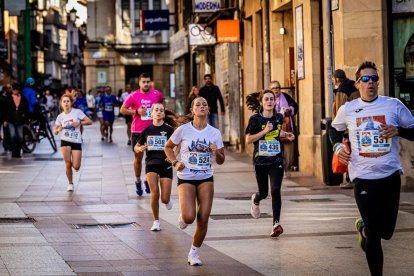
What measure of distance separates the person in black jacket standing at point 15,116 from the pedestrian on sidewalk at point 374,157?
21.6 m

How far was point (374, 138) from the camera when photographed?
9328 mm

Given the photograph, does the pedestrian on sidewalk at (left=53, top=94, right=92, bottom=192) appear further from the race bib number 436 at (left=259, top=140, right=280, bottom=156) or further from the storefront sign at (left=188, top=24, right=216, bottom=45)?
the storefront sign at (left=188, top=24, right=216, bottom=45)

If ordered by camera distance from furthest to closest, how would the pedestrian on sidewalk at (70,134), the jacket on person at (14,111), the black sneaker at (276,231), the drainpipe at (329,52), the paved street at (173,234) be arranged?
the jacket on person at (14,111), the pedestrian on sidewalk at (70,134), the drainpipe at (329,52), the black sneaker at (276,231), the paved street at (173,234)

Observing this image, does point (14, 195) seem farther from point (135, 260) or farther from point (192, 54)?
point (192, 54)

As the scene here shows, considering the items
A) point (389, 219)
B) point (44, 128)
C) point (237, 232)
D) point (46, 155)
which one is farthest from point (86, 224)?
point (44, 128)

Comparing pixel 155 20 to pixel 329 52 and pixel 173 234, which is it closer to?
pixel 329 52

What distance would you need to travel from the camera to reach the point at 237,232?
13391 mm

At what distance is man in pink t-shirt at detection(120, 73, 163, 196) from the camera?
60.4 ft

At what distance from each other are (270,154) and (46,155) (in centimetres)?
1829

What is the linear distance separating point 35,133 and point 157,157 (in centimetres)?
1906

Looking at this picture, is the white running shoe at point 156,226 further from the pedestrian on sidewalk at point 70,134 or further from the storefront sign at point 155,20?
the storefront sign at point 155,20

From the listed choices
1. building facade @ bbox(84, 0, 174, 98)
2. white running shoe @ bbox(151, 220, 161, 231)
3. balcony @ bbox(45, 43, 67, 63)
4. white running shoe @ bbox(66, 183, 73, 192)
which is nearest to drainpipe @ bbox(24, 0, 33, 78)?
building facade @ bbox(84, 0, 174, 98)

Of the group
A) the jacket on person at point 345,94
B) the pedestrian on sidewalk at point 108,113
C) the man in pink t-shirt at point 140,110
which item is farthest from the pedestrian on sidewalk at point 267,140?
the pedestrian on sidewalk at point 108,113

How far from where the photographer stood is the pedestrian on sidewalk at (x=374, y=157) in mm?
9188
